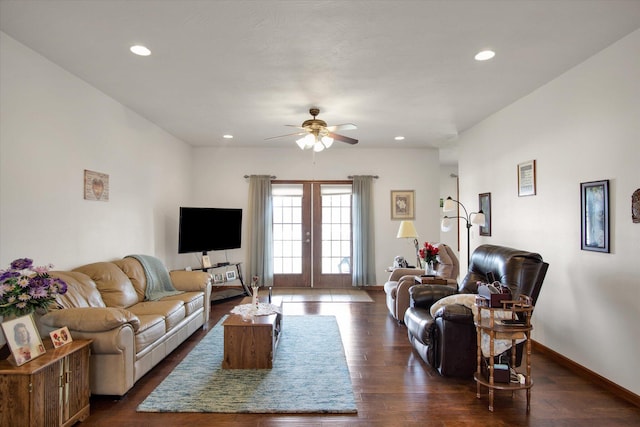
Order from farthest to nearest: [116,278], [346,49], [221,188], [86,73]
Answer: [221,188], [116,278], [86,73], [346,49]

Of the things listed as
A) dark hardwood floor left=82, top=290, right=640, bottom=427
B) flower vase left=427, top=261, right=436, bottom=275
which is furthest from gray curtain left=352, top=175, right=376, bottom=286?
dark hardwood floor left=82, top=290, right=640, bottom=427

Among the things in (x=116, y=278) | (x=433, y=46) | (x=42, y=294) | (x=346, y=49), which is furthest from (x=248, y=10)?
(x=116, y=278)

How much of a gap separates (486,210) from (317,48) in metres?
3.45

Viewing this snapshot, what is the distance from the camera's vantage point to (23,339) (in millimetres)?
2279

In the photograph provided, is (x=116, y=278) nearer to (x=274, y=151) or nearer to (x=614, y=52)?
(x=274, y=151)

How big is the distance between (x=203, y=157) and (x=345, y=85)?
419 cm

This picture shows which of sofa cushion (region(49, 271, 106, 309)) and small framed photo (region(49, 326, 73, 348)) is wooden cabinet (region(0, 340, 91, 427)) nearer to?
small framed photo (region(49, 326, 73, 348))

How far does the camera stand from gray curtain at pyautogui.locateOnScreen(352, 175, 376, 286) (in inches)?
278

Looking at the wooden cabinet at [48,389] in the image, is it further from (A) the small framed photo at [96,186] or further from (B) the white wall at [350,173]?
A: (B) the white wall at [350,173]

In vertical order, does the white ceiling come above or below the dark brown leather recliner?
above

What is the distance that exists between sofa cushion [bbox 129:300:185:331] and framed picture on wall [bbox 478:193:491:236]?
13.6 feet

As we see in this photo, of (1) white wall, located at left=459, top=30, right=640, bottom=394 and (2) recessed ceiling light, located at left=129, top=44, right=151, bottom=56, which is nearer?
(1) white wall, located at left=459, top=30, right=640, bottom=394

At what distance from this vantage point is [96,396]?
284cm

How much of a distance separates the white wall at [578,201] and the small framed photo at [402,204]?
258 cm
